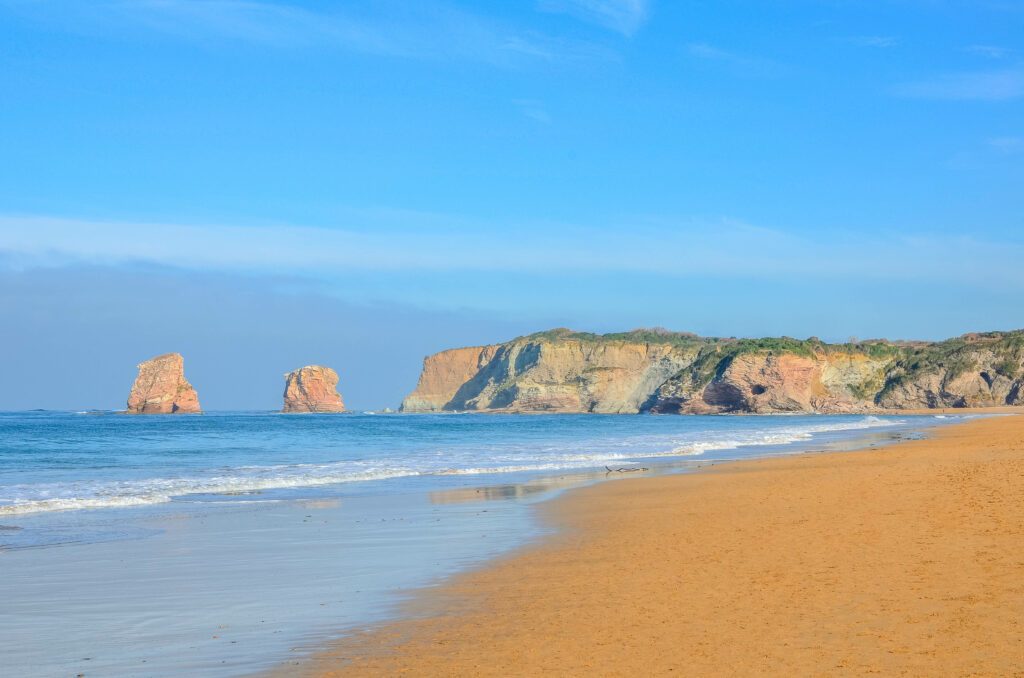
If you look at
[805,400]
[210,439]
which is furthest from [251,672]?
[805,400]

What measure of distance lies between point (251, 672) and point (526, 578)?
3.66 meters

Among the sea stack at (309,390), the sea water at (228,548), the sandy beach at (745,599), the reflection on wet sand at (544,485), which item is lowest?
the reflection on wet sand at (544,485)

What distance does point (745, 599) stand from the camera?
24.8 feet

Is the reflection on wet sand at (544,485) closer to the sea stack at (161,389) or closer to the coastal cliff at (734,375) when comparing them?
the coastal cliff at (734,375)

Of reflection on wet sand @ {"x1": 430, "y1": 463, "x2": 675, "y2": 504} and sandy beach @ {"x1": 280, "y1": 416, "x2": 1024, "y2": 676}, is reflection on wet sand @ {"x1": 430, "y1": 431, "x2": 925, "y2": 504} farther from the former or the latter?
sandy beach @ {"x1": 280, "y1": 416, "x2": 1024, "y2": 676}

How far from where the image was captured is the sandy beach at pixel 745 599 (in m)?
5.82

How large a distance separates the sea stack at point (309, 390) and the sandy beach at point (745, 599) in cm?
14031

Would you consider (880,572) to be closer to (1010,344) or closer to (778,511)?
(778,511)

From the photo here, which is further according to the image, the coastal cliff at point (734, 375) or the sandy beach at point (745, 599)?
the coastal cliff at point (734, 375)

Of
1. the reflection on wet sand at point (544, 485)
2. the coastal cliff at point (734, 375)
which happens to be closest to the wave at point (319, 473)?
the reflection on wet sand at point (544, 485)

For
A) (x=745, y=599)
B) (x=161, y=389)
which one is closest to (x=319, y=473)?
(x=745, y=599)

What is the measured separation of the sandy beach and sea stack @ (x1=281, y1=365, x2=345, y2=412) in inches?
5524

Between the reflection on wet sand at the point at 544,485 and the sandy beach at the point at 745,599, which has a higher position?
the sandy beach at the point at 745,599

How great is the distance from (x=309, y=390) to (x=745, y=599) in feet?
484
